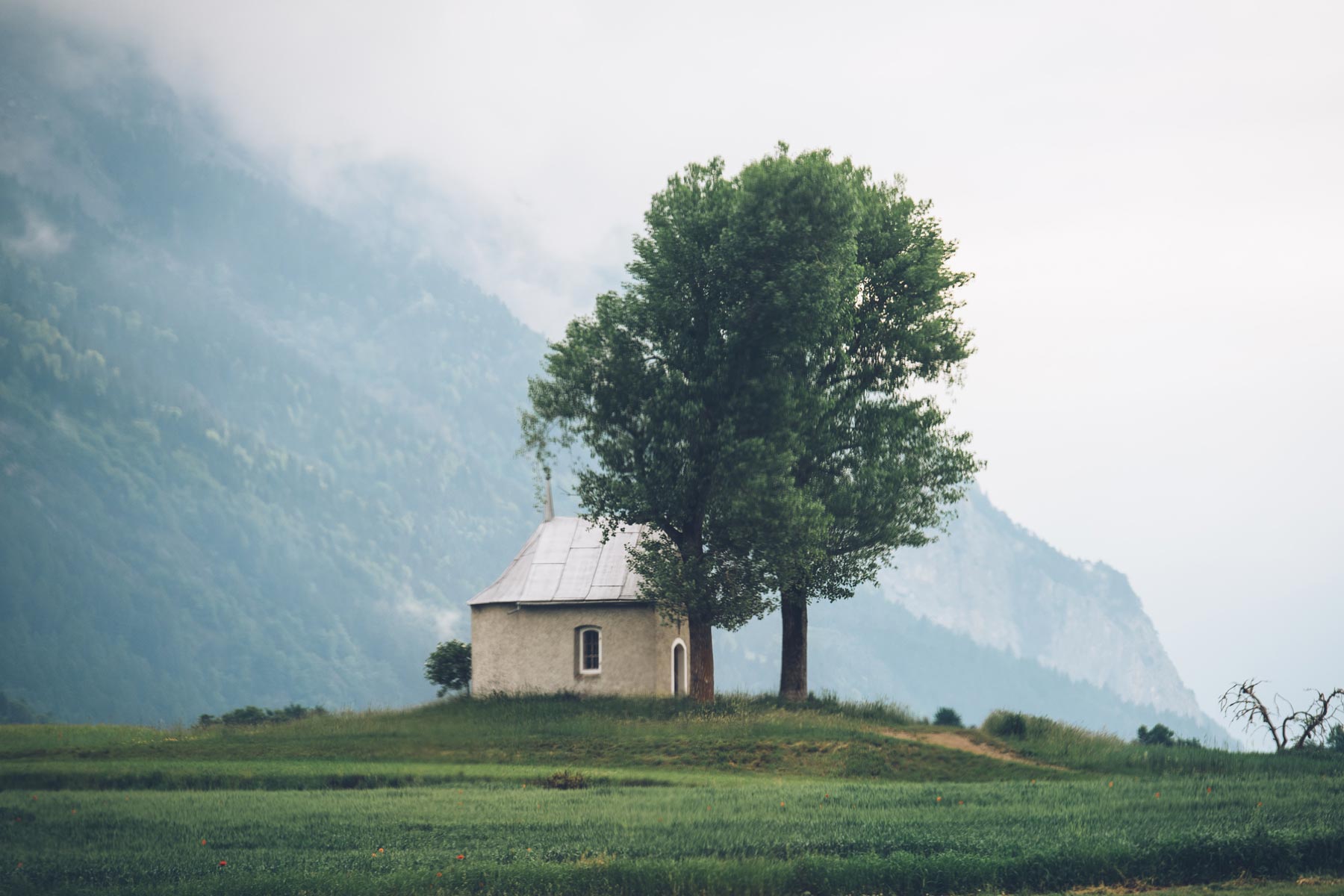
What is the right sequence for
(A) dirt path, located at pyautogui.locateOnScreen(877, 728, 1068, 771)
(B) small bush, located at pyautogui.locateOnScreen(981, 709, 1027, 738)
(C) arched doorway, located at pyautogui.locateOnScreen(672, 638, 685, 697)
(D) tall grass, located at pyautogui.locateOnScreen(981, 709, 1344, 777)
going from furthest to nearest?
(C) arched doorway, located at pyautogui.locateOnScreen(672, 638, 685, 697) < (B) small bush, located at pyautogui.locateOnScreen(981, 709, 1027, 738) < (A) dirt path, located at pyautogui.locateOnScreen(877, 728, 1068, 771) < (D) tall grass, located at pyautogui.locateOnScreen(981, 709, 1344, 777)

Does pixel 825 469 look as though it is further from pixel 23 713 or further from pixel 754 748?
pixel 23 713

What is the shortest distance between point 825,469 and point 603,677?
10733 millimetres

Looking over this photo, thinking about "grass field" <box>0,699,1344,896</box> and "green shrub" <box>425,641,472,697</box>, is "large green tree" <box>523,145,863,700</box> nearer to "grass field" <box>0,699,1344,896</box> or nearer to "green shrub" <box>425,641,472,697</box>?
"grass field" <box>0,699,1344,896</box>

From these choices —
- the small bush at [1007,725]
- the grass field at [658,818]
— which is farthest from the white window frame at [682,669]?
the small bush at [1007,725]

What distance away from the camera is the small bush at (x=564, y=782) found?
982 inches

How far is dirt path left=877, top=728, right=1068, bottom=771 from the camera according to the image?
30.3 m

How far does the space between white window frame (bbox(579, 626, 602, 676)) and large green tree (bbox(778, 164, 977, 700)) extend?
6597 millimetres

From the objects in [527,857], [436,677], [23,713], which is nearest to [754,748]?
[527,857]

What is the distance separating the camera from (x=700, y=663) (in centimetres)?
3681

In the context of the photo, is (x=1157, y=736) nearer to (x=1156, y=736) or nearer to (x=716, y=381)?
(x=1156, y=736)

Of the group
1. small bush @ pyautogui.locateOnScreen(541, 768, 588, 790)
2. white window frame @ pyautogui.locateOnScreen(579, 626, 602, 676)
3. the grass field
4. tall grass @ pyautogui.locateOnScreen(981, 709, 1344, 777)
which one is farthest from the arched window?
small bush @ pyautogui.locateOnScreen(541, 768, 588, 790)

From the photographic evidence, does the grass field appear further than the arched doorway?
No

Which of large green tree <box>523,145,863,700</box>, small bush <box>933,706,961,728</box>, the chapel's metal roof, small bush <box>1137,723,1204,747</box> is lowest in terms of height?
small bush <box>1137,723,1204,747</box>

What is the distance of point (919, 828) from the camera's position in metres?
17.5
